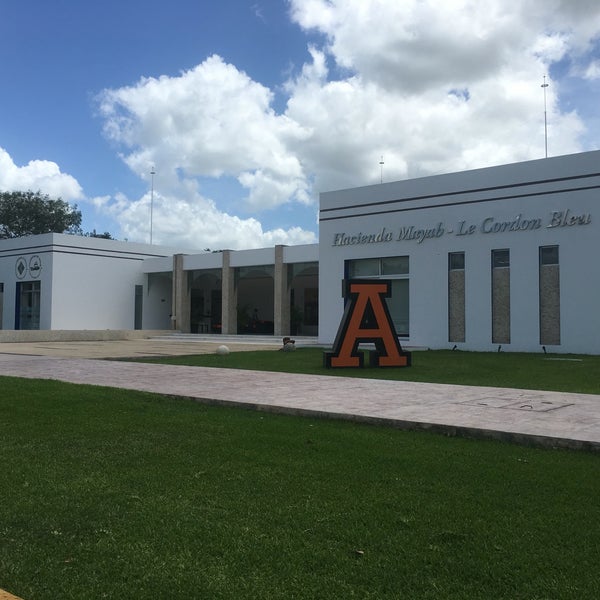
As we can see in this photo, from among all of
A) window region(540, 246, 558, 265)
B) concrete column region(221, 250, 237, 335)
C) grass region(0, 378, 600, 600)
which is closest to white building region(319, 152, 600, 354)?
window region(540, 246, 558, 265)

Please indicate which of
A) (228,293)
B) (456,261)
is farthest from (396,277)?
(228,293)

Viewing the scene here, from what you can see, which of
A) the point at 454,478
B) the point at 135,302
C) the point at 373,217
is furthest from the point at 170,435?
the point at 135,302

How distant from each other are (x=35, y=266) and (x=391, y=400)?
3611cm

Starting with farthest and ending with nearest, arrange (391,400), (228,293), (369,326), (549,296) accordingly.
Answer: (228,293), (549,296), (369,326), (391,400)

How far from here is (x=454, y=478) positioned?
5098 mm

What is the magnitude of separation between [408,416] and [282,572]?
14.7ft

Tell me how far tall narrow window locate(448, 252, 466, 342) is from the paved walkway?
12515mm

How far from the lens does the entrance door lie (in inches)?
1580

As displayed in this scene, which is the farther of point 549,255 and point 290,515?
point 549,255

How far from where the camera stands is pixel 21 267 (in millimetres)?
41406

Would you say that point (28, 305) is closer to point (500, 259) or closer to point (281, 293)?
point (281, 293)

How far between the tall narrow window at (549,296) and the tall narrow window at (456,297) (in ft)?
10.1

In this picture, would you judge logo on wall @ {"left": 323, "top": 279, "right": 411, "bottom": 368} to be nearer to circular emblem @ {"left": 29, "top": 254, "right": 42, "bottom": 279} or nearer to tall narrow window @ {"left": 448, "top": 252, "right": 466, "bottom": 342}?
tall narrow window @ {"left": 448, "top": 252, "right": 466, "bottom": 342}

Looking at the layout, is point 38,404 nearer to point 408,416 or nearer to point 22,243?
point 408,416
